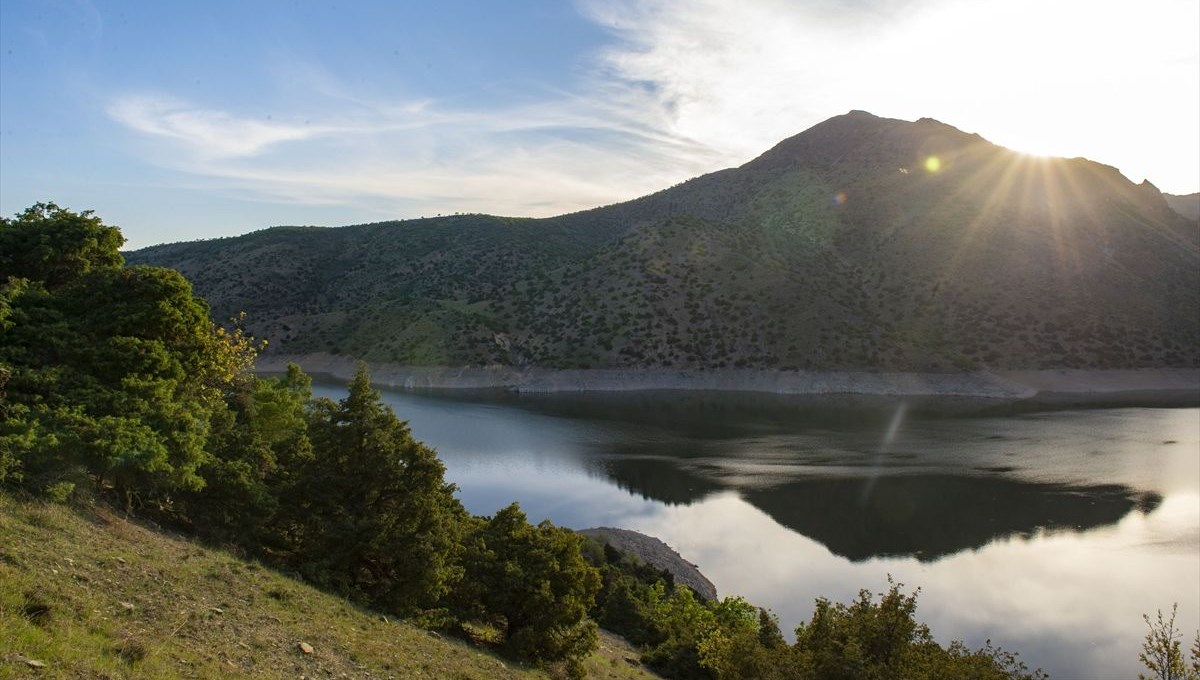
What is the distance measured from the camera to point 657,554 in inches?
1304

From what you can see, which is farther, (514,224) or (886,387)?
(514,224)

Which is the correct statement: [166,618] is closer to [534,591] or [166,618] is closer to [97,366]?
[534,591]

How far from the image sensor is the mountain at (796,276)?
86.9 metres

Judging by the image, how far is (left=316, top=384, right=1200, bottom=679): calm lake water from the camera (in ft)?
90.0

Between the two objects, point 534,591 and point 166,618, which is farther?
point 534,591

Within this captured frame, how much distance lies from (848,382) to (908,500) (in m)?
41.5

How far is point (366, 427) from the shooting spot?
18.0 metres

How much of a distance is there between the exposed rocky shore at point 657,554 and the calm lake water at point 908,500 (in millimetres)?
1019

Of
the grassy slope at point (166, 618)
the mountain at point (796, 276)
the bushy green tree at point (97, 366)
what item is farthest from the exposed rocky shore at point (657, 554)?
the mountain at point (796, 276)

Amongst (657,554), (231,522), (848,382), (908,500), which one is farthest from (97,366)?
(848,382)

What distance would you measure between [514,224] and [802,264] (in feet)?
205

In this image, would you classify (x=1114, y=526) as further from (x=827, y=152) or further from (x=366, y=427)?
(x=827, y=152)

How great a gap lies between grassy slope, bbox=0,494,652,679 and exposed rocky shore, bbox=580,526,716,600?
1613cm

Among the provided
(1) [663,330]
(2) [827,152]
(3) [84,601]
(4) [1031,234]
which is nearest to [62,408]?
(3) [84,601]
